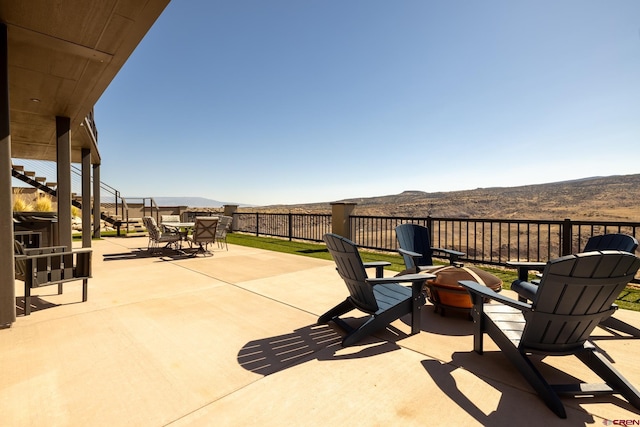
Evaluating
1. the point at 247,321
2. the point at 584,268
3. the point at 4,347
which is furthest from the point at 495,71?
the point at 4,347

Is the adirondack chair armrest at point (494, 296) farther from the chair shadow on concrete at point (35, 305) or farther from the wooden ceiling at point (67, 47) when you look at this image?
the chair shadow on concrete at point (35, 305)

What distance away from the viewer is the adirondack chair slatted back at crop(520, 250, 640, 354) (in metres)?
1.64

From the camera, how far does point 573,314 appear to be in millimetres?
1724

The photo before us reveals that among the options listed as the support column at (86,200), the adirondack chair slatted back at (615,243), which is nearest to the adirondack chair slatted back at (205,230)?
the support column at (86,200)

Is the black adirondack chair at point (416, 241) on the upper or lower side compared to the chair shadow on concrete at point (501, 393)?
upper

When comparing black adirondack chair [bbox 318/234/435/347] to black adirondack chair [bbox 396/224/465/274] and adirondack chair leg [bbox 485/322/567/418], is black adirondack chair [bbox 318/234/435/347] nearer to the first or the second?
adirondack chair leg [bbox 485/322/567/418]

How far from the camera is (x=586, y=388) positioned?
180 cm

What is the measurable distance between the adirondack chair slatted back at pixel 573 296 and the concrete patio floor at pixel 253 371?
366 mm

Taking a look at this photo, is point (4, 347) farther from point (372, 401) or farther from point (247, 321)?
point (372, 401)

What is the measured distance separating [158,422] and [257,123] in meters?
18.0

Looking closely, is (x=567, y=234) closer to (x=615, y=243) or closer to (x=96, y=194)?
(x=615, y=243)

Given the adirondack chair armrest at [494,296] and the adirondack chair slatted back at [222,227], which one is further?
the adirondack chair slatted back at [222,227]

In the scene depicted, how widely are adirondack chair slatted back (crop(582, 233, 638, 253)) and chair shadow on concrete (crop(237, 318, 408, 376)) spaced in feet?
7.30

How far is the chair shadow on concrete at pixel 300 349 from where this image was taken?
87.1 inches
